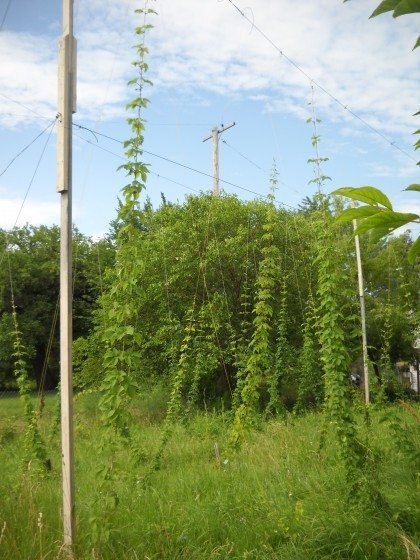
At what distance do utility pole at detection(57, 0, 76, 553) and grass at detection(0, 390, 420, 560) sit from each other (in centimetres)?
25

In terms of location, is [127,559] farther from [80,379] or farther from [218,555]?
[80,379]

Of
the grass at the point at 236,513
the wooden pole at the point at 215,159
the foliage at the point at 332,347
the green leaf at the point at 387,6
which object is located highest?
the wooden pole at the point at 215,159

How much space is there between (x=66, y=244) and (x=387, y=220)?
281 centimetres

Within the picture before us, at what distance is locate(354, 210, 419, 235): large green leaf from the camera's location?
102 centimetres

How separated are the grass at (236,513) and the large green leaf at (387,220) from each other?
283 centimetres

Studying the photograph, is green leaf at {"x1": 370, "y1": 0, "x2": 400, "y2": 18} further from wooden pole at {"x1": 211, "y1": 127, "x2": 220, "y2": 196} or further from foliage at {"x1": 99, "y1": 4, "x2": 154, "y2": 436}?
wooden pole at {"x1": 211, "y1": 127, "x2": 220, "y2": 196}

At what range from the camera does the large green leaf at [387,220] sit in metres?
1.02

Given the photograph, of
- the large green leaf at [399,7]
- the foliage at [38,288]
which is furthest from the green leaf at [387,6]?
the foliage at [38,288]

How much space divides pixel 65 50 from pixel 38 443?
470cm

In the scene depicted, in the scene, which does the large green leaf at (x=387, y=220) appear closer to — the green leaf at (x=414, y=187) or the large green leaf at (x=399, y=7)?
the green leaf at (x=414, y=187)

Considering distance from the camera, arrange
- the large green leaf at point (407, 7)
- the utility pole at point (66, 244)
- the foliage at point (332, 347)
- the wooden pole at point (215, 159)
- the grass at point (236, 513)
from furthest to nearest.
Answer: the wooden pole at point (215, 159) < the foliage at point (332, 347) < the grass at point (236, 513) < the utility pole at point (66, 244) < the large green leaf at point (407, 7)

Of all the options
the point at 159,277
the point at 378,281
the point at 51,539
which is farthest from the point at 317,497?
the point at 378,281

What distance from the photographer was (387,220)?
40.7 inches

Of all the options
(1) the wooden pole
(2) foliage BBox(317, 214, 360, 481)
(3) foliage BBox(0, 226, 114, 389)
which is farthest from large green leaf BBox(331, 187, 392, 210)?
(3) foliage BBox(0, 226, 114, 389)
